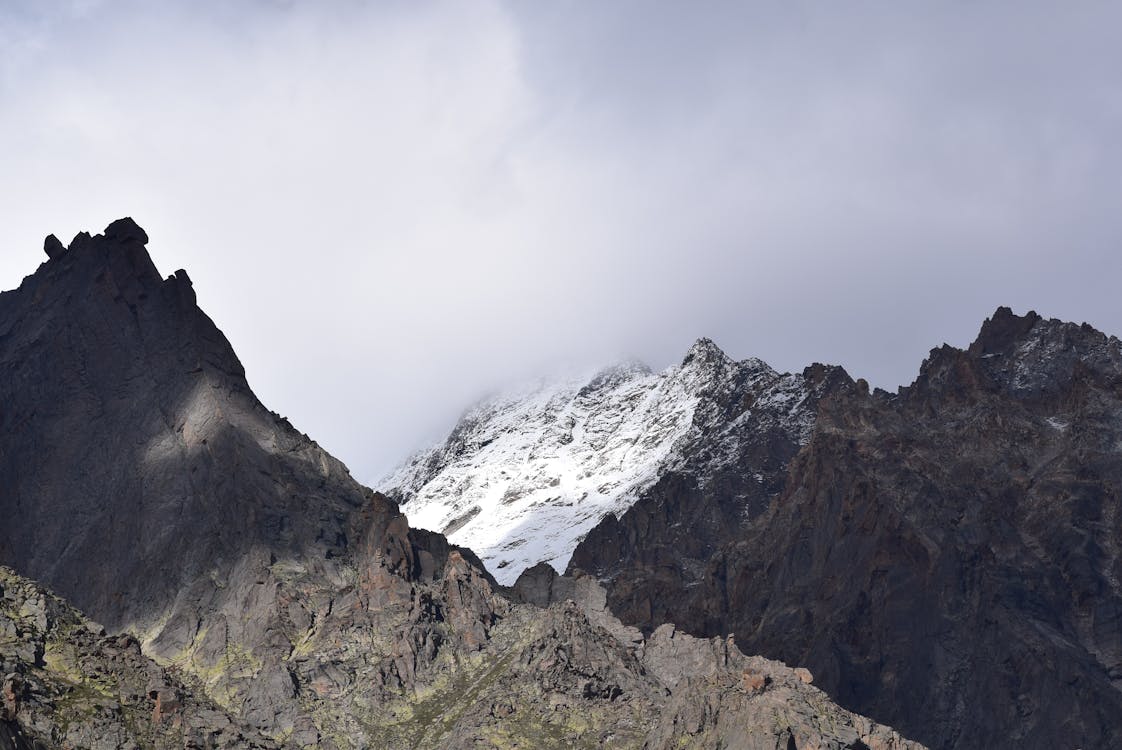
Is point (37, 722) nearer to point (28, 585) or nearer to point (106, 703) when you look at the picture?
point (106, 703)

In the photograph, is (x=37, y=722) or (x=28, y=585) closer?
(x=37, y=722)

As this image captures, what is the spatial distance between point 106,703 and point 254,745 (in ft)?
56.0

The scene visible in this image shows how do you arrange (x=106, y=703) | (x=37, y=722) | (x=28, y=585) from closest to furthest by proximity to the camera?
(x=37, y=722) → (x=106, y=703) → (x=28, y=585)

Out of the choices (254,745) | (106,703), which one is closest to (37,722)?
(106,703)

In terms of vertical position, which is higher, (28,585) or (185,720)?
(28,585)

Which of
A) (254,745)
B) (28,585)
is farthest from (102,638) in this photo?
(254,745)

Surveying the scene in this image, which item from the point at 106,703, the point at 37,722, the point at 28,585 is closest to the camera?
the point at 37,722

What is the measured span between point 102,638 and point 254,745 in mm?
24002

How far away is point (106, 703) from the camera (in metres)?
181

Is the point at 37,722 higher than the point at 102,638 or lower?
lower

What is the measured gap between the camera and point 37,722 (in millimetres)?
165500

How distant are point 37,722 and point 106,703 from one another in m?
16.1

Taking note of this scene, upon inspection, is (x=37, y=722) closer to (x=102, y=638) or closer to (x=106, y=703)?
(x=106, y=703)

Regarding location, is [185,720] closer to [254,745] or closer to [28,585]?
[254,745]
